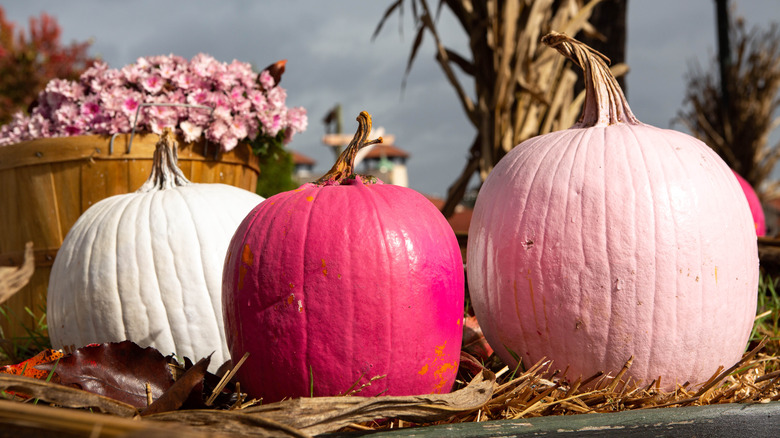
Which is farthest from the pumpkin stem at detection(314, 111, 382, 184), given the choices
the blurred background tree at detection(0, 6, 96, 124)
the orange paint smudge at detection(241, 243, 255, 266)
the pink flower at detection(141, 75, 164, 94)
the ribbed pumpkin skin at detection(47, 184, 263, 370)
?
the blurred background tree at detection(0, 6, 96, 124)

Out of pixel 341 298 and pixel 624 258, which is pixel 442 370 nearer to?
pixel 341 298

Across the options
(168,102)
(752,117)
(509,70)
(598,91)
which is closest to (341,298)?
(598,91)

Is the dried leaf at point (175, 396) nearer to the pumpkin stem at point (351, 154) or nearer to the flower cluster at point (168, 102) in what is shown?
the pumpkin stem at point (351, 154)

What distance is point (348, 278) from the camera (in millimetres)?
1013

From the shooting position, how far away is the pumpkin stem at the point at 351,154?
1.17 metres

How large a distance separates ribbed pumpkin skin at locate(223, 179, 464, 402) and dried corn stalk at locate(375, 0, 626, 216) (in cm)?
172

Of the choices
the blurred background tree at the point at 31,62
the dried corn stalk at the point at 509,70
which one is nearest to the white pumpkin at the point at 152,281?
the dried corn stalk at the point at 509,70

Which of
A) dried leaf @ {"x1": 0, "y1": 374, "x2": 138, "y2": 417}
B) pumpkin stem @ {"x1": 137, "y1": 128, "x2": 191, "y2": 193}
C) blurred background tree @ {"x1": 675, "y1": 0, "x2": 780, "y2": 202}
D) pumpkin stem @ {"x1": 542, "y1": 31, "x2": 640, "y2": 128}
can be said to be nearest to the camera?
dried leaf @ {"x1": 0, "y1": 374, "x2": 138, "y2": 417}

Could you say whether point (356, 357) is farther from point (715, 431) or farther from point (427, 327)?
point (715, 431)

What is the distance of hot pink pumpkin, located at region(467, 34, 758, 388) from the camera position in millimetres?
1161

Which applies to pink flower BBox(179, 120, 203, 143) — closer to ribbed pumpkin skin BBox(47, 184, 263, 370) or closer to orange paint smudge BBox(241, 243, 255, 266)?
ribbed pumpkin skin BBox(47, 184, 263, 370)

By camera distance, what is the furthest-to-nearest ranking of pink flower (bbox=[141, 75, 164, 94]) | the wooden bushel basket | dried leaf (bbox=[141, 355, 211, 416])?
1. pink flower (bbox=[141, 75, 164, 94])
2. the wooden bushel basket
3. dried leaf (bbox=[141, 355, 211, 416])

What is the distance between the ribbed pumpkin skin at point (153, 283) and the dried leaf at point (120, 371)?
12.0 inches

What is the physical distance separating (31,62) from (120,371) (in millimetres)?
10924
